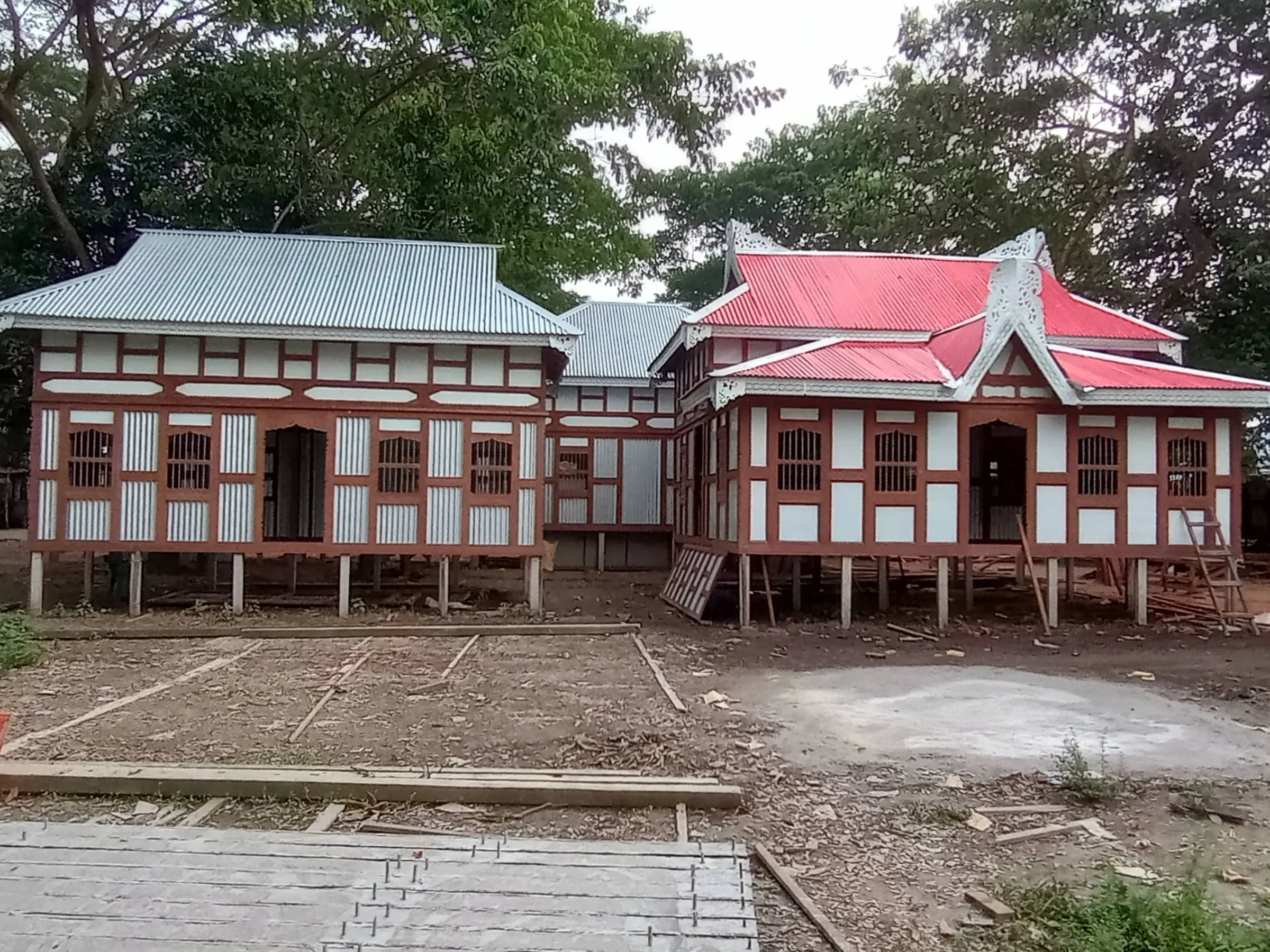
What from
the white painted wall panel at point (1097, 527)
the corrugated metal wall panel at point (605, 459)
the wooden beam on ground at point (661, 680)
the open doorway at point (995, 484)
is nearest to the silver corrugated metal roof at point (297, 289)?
the wooden beam on ground at point (661, 680)

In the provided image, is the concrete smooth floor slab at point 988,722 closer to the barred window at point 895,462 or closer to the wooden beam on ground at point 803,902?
the wooden beam on ground at point 803,902

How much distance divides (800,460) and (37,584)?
438 inches

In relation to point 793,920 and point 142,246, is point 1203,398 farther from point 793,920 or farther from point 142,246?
point 142,246

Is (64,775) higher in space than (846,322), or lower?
lower

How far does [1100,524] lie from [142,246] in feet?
51.6

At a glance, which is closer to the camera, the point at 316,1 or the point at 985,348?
the point at 985,348

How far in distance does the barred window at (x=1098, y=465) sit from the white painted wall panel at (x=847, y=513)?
10.9 ft

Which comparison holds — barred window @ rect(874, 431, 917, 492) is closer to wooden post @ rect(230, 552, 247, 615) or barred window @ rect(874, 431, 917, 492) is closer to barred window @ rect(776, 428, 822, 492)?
barred window @ rect(776, 428, 822, 492)

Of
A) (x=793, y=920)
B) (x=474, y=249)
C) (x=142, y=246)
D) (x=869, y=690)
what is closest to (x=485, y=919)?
(x=793, y=920)

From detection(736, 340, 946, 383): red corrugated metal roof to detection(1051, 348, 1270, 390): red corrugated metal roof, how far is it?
202cm

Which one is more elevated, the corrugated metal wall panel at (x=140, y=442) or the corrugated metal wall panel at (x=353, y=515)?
the corrugated metal wall panel at (x=140, y=442)

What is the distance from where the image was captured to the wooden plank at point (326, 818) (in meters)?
5.52

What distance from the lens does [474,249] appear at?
16.9 meters

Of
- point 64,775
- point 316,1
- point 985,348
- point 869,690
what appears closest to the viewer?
point 64,775
